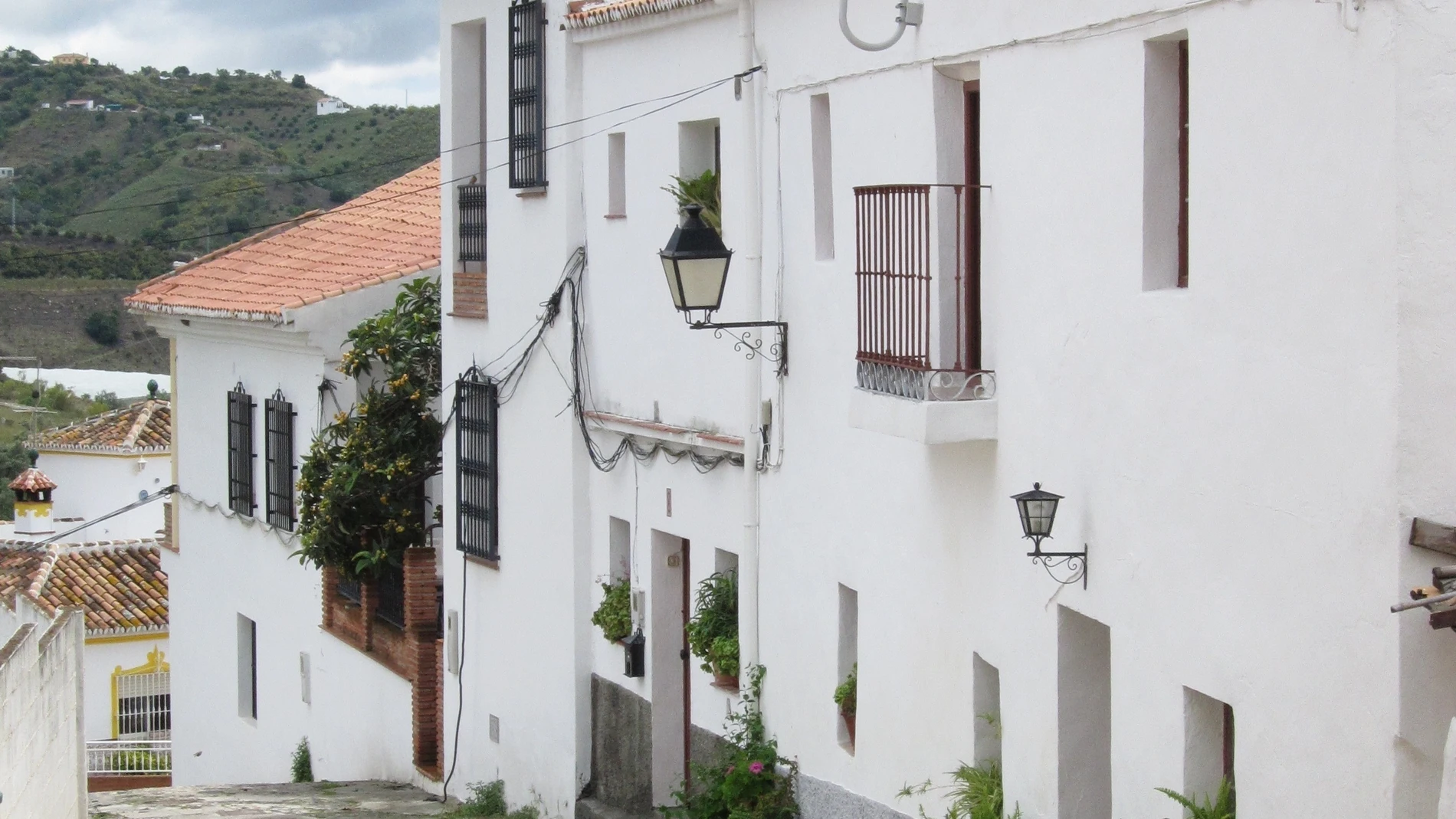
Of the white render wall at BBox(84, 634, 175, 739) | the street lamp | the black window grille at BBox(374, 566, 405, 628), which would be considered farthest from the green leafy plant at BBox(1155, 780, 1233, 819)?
the white render wall at BBox(84, 634, 175, 739)

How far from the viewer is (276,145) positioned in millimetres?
62875

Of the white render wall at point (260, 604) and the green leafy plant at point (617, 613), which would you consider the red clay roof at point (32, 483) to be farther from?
the green leafy plant at point (617, 613)

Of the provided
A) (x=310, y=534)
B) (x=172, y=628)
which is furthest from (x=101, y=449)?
(x=310, y=534)

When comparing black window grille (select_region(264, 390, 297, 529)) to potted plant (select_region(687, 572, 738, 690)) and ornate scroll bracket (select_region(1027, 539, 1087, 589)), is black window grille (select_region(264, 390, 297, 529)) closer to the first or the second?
potted plant (select_region(687, 572, 738, 690))

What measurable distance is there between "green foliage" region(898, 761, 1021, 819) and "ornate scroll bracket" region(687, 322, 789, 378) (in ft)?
9.84

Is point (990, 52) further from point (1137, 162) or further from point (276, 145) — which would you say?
point (276, 145)

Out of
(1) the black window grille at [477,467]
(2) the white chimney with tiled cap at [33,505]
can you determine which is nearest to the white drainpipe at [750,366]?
(1) the black window grille at [477,467]

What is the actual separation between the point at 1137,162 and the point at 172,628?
20.1 m

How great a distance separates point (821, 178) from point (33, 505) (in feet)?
105

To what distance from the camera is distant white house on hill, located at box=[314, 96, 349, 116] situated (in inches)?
2532

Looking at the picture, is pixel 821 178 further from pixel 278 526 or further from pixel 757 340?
pixel 278 526

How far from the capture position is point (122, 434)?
135 ft

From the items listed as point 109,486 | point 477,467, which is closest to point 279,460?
point 477,467

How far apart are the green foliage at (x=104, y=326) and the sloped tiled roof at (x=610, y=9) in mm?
49048
